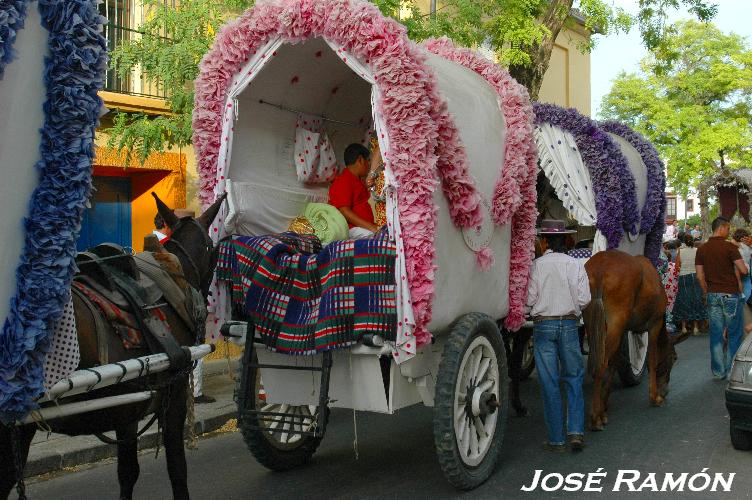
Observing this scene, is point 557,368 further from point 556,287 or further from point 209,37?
point 209,37

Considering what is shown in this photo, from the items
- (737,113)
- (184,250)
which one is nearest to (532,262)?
(184,250)

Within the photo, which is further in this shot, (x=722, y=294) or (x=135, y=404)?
(x=722, y=294)

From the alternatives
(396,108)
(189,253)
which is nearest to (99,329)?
(189,253)

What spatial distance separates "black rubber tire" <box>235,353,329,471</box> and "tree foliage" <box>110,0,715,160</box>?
4.37 m

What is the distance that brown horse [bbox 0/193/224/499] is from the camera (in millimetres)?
3963

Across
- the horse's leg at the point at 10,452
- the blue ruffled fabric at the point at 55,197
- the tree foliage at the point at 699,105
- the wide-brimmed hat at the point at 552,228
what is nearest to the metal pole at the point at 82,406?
the blue ruffled fabric at the point at 55,197

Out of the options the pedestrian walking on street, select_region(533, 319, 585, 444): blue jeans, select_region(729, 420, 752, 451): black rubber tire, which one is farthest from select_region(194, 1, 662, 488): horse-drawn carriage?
the pedestrian walking on street

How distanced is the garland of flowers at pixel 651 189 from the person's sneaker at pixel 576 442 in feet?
13.8

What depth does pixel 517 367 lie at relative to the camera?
8.34 m

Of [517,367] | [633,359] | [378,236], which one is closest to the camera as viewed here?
[378,236]

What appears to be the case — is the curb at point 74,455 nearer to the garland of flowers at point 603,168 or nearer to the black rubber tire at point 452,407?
the black rubber tire at point 452,407

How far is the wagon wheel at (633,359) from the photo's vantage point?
9.70 m

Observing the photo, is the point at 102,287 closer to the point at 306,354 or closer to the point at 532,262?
the point at 306,354

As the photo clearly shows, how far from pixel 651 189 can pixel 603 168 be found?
5.10 ft
